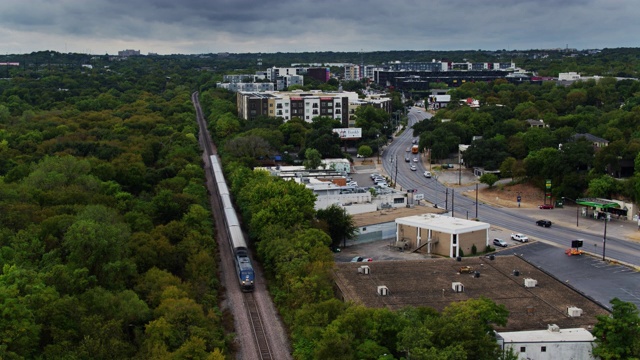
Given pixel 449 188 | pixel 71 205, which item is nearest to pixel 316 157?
pixel 449 188

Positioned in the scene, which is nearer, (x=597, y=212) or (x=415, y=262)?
(x=415, y=262)

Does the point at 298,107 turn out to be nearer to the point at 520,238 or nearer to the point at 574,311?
the point at 520,238

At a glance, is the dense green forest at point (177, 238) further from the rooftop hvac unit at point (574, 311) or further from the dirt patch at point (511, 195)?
the rooftop hvac unit at point (574, 311)

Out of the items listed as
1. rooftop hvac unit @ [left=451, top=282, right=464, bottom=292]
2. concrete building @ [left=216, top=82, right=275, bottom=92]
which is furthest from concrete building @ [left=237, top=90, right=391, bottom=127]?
rooftop hvac unit @ [left=451, top=282, right=464, bottom=292]

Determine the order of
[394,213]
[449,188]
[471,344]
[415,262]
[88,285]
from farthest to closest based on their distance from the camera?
[449,188]
[394,213]
[415,262]
[88,285]
[471,344]

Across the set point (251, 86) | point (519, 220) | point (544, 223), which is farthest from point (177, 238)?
point (251, 86)

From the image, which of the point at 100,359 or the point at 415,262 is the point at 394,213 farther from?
the point at 100,359
